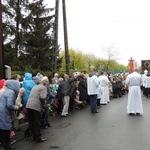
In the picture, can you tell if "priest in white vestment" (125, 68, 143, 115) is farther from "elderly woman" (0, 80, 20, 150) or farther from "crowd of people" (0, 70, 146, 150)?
"elderly woman" (0, 80, 20, 150)

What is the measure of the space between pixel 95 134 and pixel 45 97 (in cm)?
194

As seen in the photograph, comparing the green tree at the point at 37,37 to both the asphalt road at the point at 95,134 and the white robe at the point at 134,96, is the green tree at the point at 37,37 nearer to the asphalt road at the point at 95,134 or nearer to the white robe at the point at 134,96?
the white robe at the point at 134,96

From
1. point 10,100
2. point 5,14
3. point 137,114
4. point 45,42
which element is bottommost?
point 137,114

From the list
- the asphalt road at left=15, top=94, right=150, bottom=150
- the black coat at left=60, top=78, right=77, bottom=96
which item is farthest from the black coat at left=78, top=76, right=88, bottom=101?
the asphalt road at left=15, top=94, right=150, bottom=150

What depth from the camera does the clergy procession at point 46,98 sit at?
6281 millimetres

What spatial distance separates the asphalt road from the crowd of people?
408 millimetres

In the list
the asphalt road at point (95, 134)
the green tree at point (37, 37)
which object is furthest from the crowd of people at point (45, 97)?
the green tree at point (37, 37)

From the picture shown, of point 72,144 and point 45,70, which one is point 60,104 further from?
point 45,70

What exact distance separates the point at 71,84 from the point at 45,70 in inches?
662

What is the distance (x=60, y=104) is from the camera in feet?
39.5

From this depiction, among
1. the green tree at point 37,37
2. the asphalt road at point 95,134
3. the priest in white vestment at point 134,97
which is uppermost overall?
the green tree at point 37,37

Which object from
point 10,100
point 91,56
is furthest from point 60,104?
point 91,56

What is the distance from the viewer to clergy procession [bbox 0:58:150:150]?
628 centimetres

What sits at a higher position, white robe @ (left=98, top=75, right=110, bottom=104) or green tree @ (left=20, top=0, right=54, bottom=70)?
green tree @ (left=20, top=0, right=54, bottom=70)
